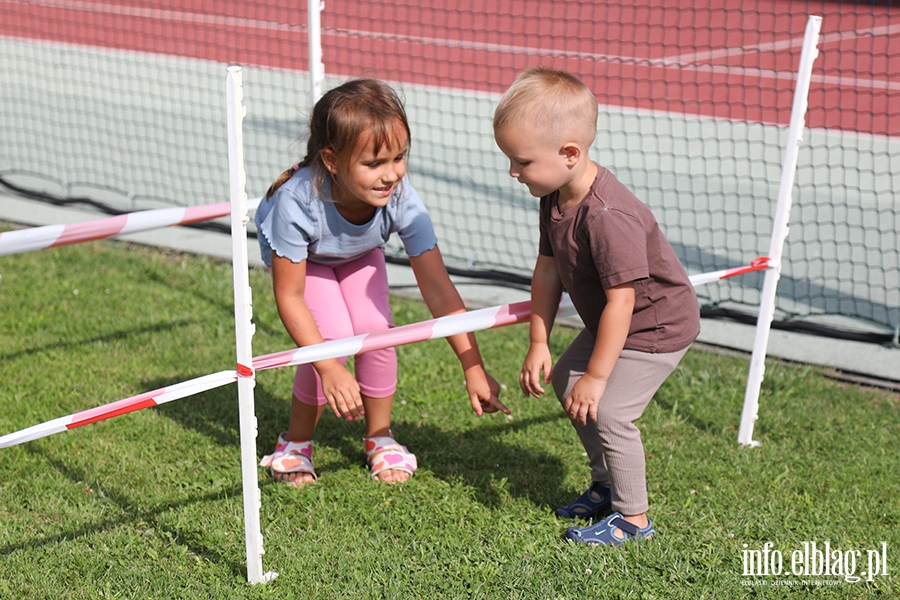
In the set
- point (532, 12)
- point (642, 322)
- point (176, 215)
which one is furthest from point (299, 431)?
point (532, 12)

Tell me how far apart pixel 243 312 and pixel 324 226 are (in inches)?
28.3

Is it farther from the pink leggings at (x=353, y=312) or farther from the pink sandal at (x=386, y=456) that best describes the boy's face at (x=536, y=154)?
the pink sandal at (x=386, y=456)

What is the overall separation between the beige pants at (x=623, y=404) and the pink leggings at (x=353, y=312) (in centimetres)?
72

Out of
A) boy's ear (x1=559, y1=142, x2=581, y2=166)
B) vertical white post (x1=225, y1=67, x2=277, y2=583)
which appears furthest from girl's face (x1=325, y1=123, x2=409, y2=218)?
boy's ear (x1=559, y1=142, x2=581, y2=166)

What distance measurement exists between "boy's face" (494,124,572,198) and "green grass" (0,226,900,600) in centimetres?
118

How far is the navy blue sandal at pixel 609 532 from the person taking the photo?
292 centimetres

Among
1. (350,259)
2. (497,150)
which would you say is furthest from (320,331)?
(497,150)

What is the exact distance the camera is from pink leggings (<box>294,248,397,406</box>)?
127 inches

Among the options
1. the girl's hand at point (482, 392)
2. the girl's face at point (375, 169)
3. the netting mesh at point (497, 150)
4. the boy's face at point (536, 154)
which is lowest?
the netting mesh at point (497, 150)

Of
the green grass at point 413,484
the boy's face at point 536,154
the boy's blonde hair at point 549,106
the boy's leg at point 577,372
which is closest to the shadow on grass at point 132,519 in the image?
the green grass at point 413,484

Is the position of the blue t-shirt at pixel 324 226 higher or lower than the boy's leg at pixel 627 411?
higher

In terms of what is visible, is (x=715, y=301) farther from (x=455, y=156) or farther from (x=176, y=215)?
(x=455, y=156)

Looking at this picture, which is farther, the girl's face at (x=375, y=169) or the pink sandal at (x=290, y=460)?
the pink sandal at (x=290, y=460)

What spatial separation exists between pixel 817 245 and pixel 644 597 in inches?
173
